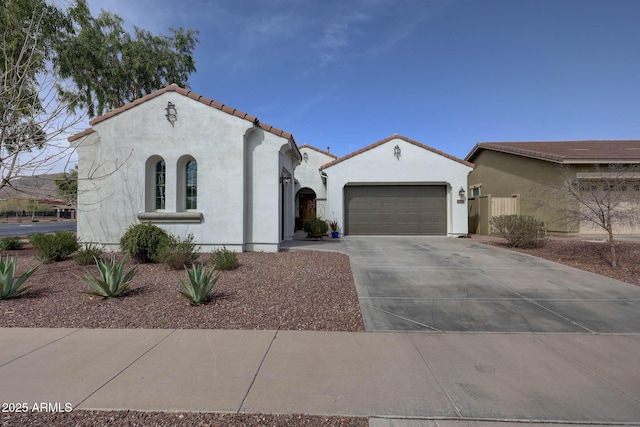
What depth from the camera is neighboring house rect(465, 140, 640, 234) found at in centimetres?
1487

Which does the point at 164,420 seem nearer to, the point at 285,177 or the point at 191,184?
the point at 191,184

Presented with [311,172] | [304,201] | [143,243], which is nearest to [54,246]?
[143,243]

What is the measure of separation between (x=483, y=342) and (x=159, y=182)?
10618 millimetres

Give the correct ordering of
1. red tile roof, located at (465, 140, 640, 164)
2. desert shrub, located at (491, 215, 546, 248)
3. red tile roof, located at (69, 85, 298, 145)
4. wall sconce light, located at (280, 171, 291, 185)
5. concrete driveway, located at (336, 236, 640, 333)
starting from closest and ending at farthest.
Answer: concrete driveway, located at (336, 236, 640, 333) → red tile roof, located at (69, 85, 298, 145) → desert shrub, located at (491, 215, 546, 248) → wall sconce light, located at (280, 171, 291, 185) → red tile roof, located at (465, 140, 640, 164)

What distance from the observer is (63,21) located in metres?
13.0

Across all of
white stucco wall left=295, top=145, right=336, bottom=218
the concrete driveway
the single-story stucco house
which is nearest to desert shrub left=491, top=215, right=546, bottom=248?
the concrete driveway

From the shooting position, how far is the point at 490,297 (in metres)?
6.11

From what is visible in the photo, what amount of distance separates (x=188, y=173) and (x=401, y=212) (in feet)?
34.1

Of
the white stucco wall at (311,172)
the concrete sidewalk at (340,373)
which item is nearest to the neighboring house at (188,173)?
the concrete sidewalk at (340,373)

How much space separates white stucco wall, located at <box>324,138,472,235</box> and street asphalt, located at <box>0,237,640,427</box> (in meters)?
Result: 10.7

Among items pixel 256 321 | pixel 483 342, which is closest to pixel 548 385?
pixel 483 342

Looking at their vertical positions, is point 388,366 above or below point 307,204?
below

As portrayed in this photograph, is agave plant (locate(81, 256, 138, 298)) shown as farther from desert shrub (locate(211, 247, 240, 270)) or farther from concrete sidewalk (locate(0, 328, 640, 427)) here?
desert shrub (locate(211, 247, 240, 270))

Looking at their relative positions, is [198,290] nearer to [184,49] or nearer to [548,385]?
[548,385]
